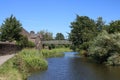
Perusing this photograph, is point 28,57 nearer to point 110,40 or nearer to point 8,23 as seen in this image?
point 110,40

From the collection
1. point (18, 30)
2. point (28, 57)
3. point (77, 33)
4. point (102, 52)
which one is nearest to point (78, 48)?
point (77, 33)

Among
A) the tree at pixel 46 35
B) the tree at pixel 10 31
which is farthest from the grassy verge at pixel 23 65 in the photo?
the tree at pixel 46 35

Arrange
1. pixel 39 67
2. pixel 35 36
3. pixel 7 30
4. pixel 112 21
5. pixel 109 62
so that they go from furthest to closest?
pixel 35 36 < pixel 7 30 < pixel 112 21 < pixel 109 62 < pixel 39 67

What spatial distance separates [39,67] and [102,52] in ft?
57.5

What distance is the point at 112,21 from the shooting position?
65.2 meters

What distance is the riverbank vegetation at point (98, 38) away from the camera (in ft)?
164

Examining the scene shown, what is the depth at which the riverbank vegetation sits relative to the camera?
49.9m

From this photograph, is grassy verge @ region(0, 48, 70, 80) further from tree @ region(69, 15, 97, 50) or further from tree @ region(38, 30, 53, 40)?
tree @ region(38, 30, 53, 40)

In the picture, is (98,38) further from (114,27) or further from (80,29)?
(80,29)

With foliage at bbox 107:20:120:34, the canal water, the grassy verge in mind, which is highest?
foliage at bbox 107:20:120:34

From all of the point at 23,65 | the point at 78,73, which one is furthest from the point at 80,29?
the point at 23,65

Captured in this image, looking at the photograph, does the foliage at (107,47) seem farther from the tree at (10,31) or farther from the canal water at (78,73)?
the tree at (10,31)

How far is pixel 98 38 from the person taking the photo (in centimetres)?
5447

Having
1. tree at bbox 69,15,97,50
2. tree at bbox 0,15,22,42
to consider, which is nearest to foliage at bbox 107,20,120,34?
tree at bbox 0,15,22,42
